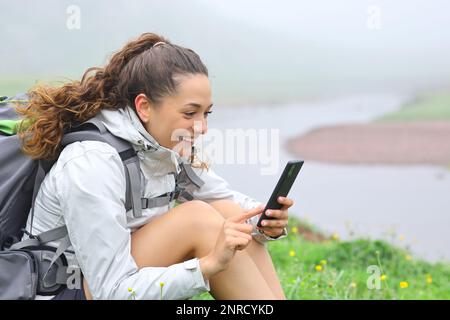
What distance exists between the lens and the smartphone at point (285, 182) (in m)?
1.98

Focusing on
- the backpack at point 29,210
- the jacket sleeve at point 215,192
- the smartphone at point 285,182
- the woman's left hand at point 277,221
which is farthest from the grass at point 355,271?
the backpack at point 29,210

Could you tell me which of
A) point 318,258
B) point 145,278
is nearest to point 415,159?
point 318,258

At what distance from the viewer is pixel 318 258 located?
382 centimetres

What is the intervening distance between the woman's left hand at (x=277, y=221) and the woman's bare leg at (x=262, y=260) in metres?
0.09

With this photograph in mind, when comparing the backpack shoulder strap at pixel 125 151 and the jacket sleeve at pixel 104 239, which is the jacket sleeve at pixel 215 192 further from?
the jacket sleeve at pixel 104 239

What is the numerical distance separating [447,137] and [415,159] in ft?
5.02

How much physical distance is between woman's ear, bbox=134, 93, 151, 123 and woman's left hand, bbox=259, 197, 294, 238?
45 cm

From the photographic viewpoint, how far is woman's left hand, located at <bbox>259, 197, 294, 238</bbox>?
2109 millimetres

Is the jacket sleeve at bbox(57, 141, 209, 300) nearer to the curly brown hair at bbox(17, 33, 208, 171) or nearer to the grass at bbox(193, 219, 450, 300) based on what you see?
the curly brown hair at bbox(17, 33, 208, 171)

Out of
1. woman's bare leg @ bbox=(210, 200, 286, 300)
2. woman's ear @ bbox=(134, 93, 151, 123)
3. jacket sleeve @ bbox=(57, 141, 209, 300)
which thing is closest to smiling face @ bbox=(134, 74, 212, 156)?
woman's ear @ bbox=(134, 93, 151, 123)

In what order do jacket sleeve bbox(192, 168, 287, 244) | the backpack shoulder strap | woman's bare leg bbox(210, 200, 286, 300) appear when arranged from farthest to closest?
jacket sleeve bbox(192, 168, 287, 244) < woman's bare leg bbox(210, 200, 286, 300) < the backpack shoulder strap

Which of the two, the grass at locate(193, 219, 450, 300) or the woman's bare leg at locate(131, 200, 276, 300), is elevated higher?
the woman's bare leg at locate(131, 200, 276, 300)

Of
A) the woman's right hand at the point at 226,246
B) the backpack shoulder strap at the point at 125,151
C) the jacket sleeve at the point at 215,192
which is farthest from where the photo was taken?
the jacket sleeve at the point at 215,192
